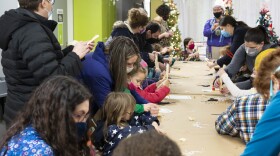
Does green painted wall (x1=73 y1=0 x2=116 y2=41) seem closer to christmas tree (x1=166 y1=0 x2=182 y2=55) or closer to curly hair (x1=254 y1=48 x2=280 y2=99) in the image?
christmas tree (x1=166 y1=0 x2=182 y2=55)

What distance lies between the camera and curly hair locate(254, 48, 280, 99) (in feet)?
6.60

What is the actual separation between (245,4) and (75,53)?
27.8ft

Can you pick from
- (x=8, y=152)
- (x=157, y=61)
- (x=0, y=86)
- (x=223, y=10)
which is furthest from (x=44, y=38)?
(x=223, y=10)

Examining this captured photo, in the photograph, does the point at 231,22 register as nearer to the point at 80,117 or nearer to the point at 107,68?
the point at 107,68

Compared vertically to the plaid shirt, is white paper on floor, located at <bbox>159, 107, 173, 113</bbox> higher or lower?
lower

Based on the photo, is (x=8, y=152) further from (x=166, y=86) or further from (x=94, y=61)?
(x=166, y=86)

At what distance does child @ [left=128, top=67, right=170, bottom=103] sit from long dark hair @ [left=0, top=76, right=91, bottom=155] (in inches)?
59.8

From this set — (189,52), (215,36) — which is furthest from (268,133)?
(189,52)

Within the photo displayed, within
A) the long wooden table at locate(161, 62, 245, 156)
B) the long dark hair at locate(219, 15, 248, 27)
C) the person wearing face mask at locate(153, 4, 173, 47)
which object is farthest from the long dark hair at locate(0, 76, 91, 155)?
the person wearing face mask at locate(153, 4, 173, 47)

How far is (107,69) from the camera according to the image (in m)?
2.82

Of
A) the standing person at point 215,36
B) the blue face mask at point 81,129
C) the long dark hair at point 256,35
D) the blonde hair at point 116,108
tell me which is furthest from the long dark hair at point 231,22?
the blue face mask at point 81,129

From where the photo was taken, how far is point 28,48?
2172 millimetres

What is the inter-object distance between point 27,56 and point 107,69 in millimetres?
745

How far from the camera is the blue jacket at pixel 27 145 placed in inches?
60.2
